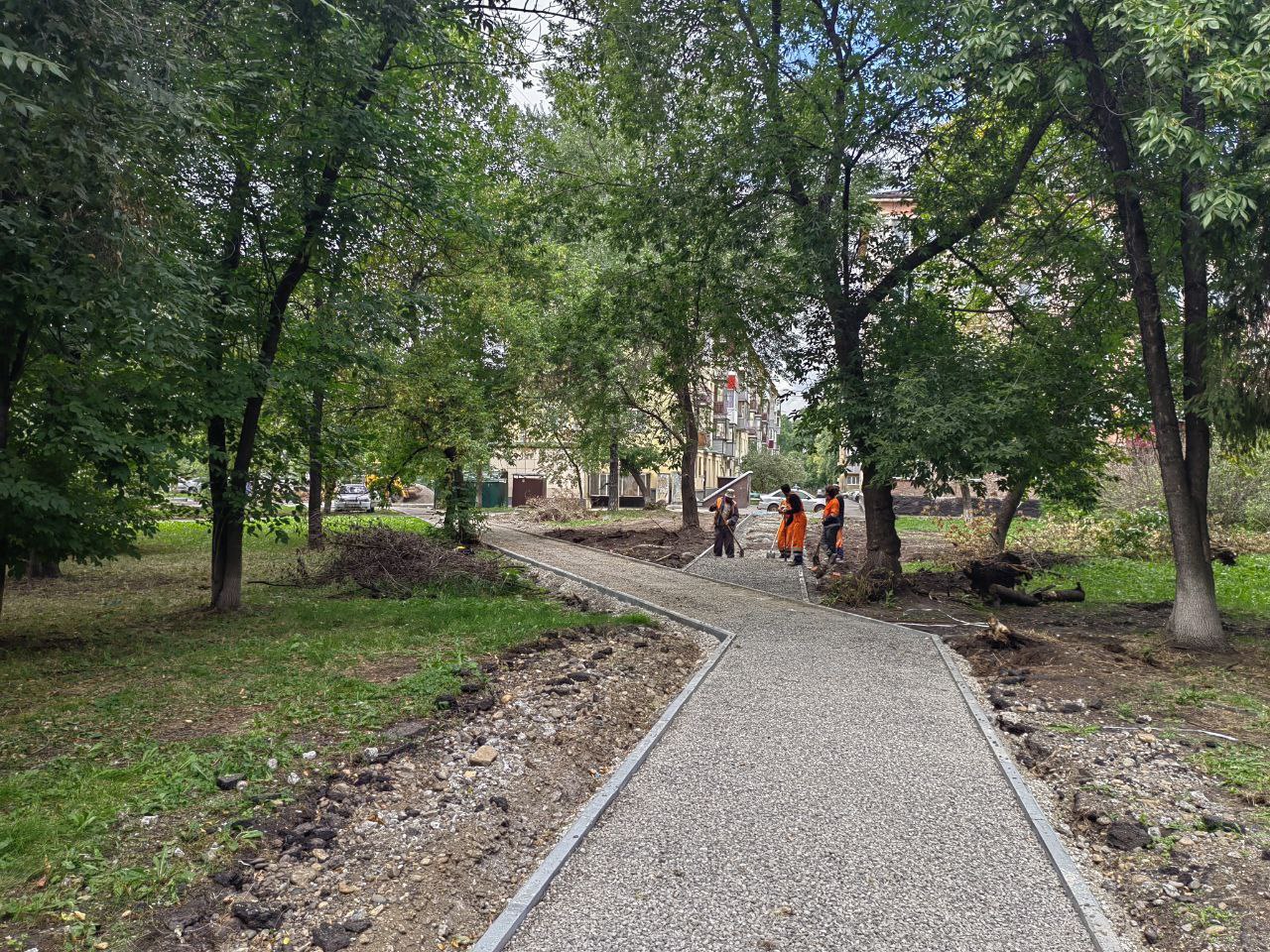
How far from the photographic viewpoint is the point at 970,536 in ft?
64.1

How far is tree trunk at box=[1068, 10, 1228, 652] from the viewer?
9375 millimetres

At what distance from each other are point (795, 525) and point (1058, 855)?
44.8 feet

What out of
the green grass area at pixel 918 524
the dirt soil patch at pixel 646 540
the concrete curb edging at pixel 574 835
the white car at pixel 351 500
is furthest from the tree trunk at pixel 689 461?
the white car at pixel 351 500

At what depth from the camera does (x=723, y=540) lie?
19734 mm

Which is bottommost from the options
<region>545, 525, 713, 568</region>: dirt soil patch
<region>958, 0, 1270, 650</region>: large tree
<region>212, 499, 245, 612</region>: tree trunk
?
<region>545, 525, 713, 568</region>: dirt soil patch

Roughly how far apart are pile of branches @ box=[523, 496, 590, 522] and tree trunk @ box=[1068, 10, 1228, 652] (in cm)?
2458

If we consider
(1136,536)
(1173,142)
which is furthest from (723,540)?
(1173,142)

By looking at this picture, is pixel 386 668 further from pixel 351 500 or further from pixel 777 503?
pixel 777 503

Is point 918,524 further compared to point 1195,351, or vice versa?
point 918,524

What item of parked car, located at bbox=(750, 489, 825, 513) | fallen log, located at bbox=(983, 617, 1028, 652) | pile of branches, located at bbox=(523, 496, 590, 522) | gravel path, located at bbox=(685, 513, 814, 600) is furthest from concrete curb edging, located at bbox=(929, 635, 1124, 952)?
parked car, located at bbox=(750, 489, 825, 513)

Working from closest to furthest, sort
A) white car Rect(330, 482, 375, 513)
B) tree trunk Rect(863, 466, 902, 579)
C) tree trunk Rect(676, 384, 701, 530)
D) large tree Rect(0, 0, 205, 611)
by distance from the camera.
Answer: large tree Rect(0, 0, 205, 611) < tree trunk Rect(863, 466, 902, 579) < tree trunk Rect(676, 384, 701, 530) < white car Rect(330, 482, 375, 513)

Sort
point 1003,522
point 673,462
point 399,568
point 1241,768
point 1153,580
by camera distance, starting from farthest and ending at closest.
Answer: point 673,462
point 1003,522
point 1153,580
point 399,568
point 1241,768

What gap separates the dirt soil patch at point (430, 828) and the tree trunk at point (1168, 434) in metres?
6.51

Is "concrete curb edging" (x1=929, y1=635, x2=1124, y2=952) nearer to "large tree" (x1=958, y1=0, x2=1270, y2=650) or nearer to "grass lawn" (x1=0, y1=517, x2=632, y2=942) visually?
"grass lawn" (x1=0, y1=517, x2=632, y2=942)
